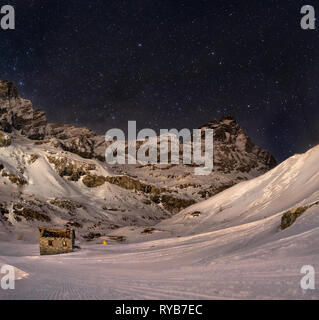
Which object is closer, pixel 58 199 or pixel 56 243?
pixel 56 243

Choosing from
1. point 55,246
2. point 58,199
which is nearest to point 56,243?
point 55,246

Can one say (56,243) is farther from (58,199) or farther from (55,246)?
(58,199)

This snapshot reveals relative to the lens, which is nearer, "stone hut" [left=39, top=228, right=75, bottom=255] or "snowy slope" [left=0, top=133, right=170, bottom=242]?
"stone hut" [left=39, top=228, right=75, bottom=255]

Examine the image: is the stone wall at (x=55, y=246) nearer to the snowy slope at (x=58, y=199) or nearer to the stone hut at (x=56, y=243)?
the stone hut at (x=56, y=243)

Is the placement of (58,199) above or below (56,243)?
above

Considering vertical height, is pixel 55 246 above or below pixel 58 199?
below

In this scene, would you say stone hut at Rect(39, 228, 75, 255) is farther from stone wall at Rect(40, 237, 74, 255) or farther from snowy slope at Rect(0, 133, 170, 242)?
snowy slope at Rect(0, 133, 170, 242)

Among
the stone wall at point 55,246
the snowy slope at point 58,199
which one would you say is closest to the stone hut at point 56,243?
the stone wall at point 55,246

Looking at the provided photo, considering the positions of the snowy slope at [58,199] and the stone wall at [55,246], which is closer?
the stone wall at [55,246]

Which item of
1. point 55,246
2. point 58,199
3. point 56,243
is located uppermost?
point 58,199

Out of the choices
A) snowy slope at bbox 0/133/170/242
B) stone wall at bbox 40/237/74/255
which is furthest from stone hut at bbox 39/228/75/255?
snowy slope at bbox 0/133/170/242
